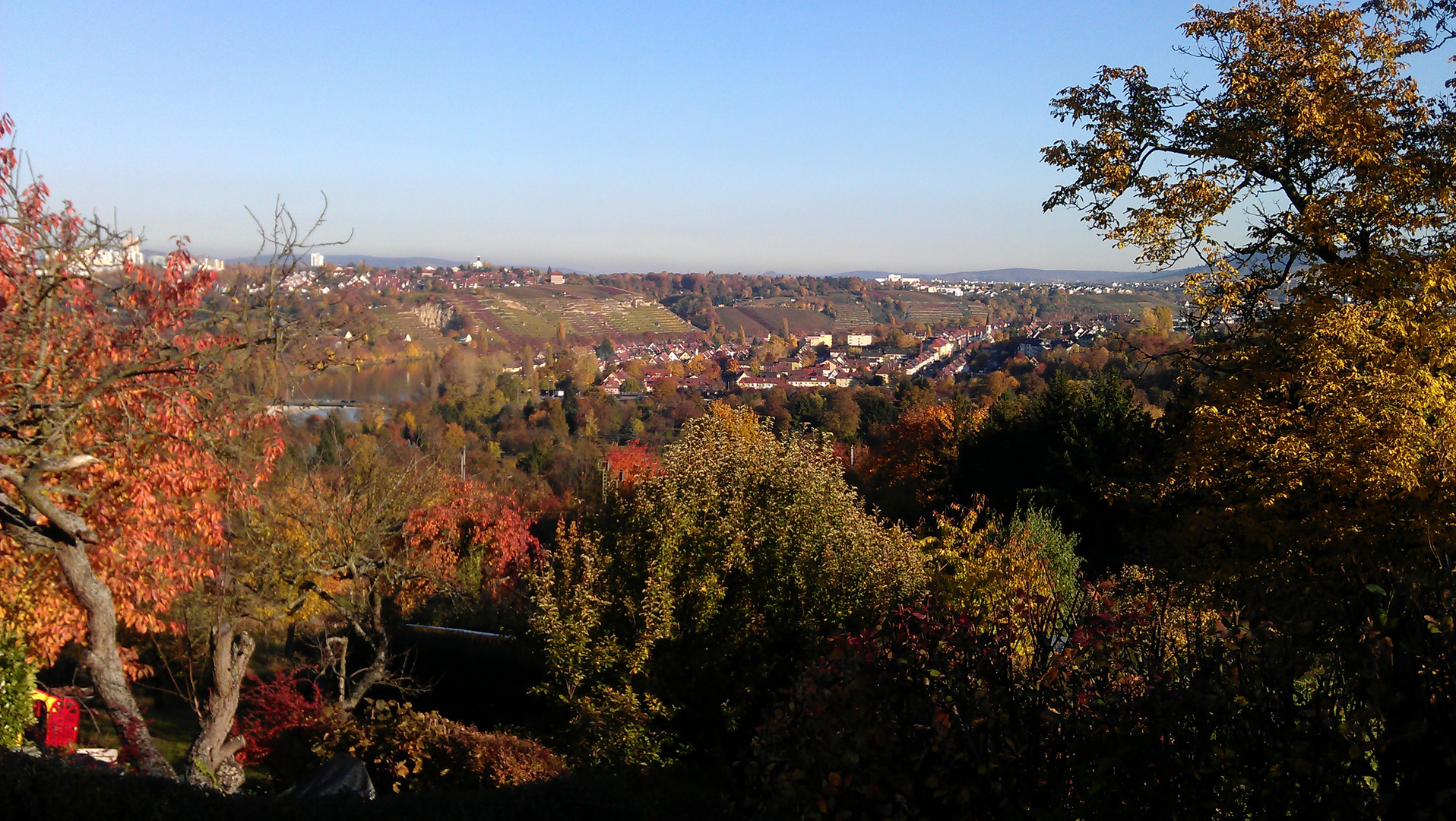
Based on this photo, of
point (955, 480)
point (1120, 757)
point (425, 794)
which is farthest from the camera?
point (955, 480)

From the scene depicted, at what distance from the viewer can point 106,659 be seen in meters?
6.22

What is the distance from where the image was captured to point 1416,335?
10.1 meters

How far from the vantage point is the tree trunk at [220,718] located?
24.8 ft

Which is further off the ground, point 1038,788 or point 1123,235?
point 1123,235

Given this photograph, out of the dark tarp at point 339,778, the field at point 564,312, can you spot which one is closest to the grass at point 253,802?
the dark tarp at point 339,778

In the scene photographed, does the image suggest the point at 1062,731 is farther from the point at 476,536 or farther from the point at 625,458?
the point at 625,458

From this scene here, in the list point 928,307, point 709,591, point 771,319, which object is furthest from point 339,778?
point 928,307

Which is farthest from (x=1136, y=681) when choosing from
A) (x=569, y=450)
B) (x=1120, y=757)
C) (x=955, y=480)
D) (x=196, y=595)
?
(x=569, y=450)

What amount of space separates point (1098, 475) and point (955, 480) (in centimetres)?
586

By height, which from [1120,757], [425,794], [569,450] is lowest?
[569,450]

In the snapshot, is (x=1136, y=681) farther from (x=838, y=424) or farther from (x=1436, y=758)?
(x=838, y=424)

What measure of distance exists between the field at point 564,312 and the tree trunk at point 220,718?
288 feet

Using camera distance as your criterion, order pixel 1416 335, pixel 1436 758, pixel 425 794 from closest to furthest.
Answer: pixel 1436 758, pixel 425 794, pixel 1416 335

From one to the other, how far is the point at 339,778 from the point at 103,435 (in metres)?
3.21
